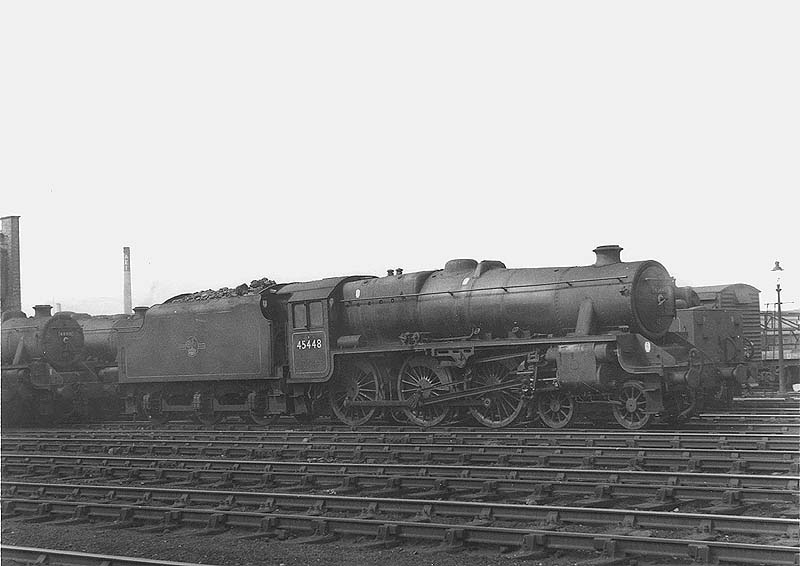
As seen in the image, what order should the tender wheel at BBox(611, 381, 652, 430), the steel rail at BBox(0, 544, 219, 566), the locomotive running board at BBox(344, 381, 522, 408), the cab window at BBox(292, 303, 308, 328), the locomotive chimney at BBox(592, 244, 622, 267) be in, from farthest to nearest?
the cab window at BBox(292, 303, 308, 328), the locomotive running board at BBox(344, 381, 522, 408), the locomotive chimney at BBox(592, 244, 622, 267), the tender wheel at BBox(611, 381, 652, 430), the steel rail at BBox(0, 544, 219, 566)

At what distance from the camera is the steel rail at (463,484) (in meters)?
9.10

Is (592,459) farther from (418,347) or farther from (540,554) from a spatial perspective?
(418,347)

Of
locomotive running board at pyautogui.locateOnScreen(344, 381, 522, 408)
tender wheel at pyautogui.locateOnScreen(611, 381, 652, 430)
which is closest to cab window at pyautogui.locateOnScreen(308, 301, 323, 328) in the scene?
locomotive running board at pyautogui.locateOnScreen(344, 381, 522, 408)

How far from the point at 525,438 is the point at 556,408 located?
1712mm

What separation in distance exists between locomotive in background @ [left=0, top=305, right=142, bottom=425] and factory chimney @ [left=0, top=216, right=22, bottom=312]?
2.18 m

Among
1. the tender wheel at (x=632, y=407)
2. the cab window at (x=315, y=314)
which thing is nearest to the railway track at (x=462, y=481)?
the tender wheel at (x=632, y=407)

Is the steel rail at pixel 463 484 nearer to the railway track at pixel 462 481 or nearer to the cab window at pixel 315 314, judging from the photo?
the railway track at pixel 462 481

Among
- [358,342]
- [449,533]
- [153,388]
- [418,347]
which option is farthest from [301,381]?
[449,533]

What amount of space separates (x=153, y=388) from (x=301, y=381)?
481 cm

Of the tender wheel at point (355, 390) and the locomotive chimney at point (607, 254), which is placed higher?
the locomotive chimney at point (607, 254)

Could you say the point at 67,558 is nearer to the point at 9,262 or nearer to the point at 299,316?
the point at 299,316

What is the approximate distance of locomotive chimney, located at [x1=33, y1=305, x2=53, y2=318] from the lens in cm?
2442

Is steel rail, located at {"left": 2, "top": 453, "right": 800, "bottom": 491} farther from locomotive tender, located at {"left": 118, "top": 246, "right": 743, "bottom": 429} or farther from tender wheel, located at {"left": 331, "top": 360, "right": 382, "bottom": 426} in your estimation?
tender wheel, located at {"left": 331, "top": 360, "right": 382, "bottom": 426}

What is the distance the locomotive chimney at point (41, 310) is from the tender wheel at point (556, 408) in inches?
569
